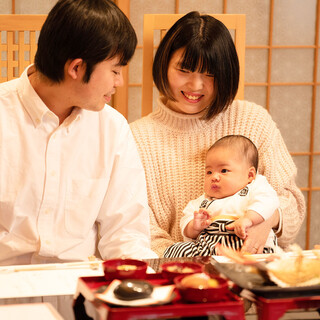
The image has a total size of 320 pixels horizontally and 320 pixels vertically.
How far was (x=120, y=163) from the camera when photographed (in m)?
1.74

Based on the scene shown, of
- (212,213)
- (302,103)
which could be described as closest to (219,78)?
(212,213)

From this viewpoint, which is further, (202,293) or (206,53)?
(206,53)

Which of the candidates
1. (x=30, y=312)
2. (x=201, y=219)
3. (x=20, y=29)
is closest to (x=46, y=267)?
(x=30, y=312)

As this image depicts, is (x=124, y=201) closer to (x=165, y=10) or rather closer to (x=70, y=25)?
(x=70, y=25)

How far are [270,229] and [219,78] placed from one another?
1.98 ft

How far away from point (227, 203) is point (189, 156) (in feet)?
1.06

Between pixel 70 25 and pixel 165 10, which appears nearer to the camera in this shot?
pixel 70 25

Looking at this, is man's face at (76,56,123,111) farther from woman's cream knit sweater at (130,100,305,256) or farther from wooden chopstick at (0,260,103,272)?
woman's cream knit sweater at (130,100,305,256)

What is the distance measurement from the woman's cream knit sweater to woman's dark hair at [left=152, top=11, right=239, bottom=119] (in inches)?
3.4

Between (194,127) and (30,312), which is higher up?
(194,127)

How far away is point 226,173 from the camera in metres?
2.08

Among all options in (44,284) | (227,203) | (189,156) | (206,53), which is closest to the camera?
(44,284)

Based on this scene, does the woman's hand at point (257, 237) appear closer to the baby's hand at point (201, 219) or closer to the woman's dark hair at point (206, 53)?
the baby's hand at point (201, 219)

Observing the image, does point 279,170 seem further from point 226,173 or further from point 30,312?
point 30,312
